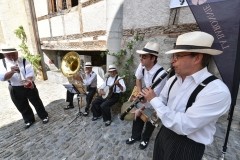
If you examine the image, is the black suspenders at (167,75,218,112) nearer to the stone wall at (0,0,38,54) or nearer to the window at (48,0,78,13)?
the window at (48,0,78,13)

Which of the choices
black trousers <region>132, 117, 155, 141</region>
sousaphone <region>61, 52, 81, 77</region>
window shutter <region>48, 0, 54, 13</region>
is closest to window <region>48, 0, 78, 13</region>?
window shutter <region>48, 0, 54, 13</region>

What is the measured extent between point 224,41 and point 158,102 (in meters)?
1.53

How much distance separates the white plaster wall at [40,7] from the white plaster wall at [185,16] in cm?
693

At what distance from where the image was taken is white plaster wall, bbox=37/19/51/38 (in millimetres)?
6968

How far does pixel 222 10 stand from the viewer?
5.65 ft

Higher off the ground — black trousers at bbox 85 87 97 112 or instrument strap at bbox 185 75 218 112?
instrument strap at bbox 185 75 218 112

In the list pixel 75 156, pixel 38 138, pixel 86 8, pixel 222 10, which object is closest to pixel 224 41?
pixel 222 10

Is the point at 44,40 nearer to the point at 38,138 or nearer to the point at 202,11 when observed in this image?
the point at 38,138

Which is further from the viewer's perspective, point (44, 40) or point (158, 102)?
point (44, 40)

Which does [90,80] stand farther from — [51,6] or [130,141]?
[51,6]

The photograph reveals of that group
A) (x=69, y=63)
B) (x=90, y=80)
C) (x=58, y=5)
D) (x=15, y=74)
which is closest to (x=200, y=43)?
(x=90, y=80)

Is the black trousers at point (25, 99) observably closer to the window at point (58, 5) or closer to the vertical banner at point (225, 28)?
the vertical banner at point (225, 28)

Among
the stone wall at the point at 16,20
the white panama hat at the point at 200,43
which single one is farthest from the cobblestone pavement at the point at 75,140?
the stone wall at the point at 16,20

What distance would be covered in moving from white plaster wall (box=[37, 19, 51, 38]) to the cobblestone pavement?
521 centimetres
